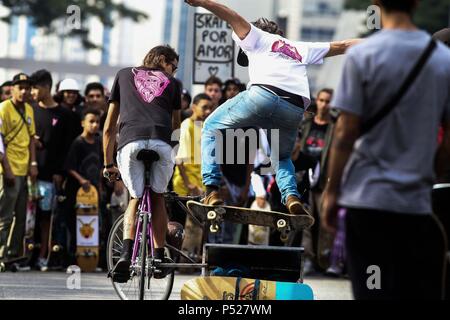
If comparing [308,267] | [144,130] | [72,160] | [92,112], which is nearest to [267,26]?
[144,130]

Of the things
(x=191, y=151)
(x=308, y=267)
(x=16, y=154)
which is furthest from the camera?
(x=308, y=267)

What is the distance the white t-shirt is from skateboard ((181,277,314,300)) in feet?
5.02

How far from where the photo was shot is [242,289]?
32.2 ft

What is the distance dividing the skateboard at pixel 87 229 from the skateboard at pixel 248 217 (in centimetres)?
576

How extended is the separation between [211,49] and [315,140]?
2486 millimetres

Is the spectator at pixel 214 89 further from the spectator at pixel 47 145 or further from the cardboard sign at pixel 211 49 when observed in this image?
the spectator at pixel 47 145

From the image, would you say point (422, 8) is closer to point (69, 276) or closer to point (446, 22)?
point (446, 22)

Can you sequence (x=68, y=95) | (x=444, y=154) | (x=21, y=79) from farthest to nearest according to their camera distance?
(x=68, y=95)
(x=21, y=79)
(x=444, y=154)

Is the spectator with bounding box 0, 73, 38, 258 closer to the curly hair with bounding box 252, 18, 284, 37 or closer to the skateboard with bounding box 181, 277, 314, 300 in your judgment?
the curly hair with bounding box 252, 18, 284, 37

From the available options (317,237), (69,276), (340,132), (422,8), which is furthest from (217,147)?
(422,8)

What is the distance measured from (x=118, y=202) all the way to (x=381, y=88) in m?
9.84

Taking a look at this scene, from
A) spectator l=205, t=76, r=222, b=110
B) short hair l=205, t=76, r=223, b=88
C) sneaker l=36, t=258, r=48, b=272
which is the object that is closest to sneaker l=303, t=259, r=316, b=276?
spectator l=205, t=76, r=222, b=110

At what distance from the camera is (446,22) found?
2207 inches

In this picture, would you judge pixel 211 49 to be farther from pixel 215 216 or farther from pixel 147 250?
pixel 215 216
